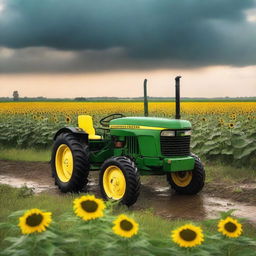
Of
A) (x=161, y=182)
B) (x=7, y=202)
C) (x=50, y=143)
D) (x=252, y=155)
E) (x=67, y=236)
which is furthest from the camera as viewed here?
(x=50, y=143)

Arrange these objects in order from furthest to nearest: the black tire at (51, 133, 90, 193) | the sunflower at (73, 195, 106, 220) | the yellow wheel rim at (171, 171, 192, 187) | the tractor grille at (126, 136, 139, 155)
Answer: the yellow wheel rim at (171, 171, 192, 187) → the black tire at (51, 133, 90, 193) → the tractor grille at (126, 136, 139, 155) → the sunflower at (73, 195, 106, 220)

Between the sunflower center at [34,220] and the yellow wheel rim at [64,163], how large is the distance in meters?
4.83

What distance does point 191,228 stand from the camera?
2969mm

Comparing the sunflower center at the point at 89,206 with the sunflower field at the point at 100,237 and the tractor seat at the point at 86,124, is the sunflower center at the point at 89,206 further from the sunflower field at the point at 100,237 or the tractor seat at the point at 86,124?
the tractor seat at the point at 86,124

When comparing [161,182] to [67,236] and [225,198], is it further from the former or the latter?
[67,236]

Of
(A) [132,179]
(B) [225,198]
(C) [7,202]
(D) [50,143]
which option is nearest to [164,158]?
(A) [132,179]

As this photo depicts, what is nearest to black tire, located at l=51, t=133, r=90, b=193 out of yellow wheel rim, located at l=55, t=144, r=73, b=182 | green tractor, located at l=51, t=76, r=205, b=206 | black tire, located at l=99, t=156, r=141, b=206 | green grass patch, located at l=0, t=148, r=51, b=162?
green tractor, located at l=51, t=76, r=205, b=206

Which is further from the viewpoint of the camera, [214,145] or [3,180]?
[214,145]

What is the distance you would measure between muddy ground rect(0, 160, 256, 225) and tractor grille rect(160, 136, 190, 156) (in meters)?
0.82

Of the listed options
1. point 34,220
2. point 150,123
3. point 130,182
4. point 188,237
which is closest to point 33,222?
point 34,220

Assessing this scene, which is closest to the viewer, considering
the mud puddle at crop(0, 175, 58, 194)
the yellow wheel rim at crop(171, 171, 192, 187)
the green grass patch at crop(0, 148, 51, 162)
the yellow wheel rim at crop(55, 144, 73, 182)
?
the yellow wheel rim at crop(171, 171, 192, 187)

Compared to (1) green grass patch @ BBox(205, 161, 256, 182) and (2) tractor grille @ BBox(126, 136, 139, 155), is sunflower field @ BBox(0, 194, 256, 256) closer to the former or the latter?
(2) tractor grille @ BBox(126, 136, 139, 155)

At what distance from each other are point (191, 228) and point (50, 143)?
11.0 metres

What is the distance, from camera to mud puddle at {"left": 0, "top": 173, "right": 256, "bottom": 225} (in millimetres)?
6323
